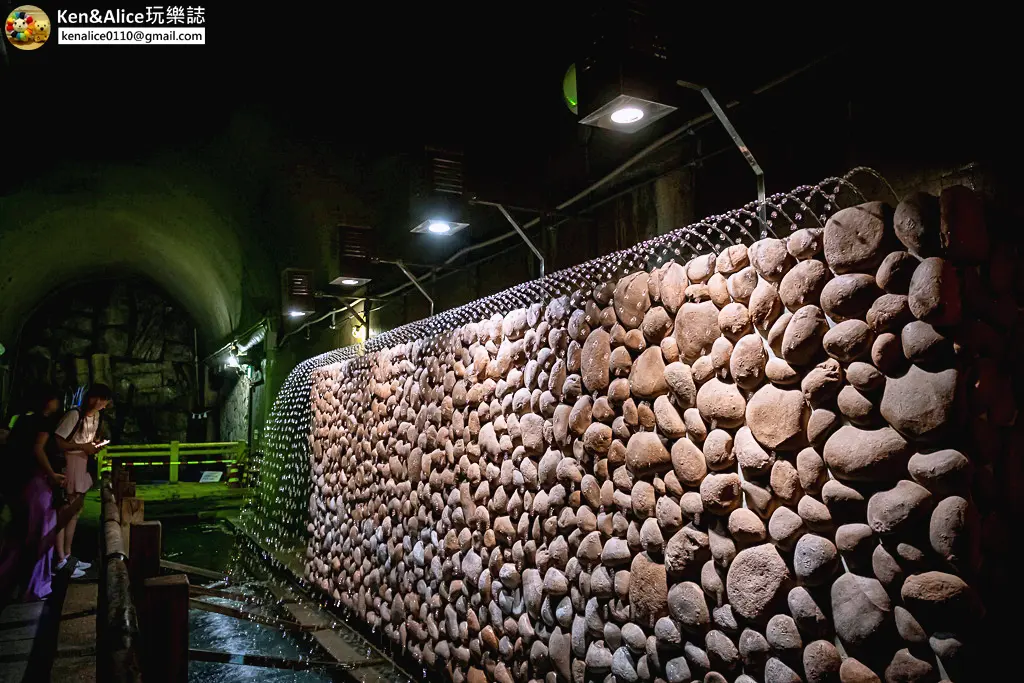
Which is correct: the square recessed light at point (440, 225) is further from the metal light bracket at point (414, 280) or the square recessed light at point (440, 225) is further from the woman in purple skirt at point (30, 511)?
the woman in purple skirt at point (30, 511)

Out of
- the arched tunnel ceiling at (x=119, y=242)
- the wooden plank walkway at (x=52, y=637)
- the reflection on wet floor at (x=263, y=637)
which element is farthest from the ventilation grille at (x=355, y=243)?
the arched tunnel ceiling at (x=119, y=242)

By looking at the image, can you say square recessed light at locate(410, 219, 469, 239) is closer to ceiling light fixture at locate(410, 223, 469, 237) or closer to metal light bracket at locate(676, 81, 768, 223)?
ceiling light fixture at locate(410, 223, 469, 237)

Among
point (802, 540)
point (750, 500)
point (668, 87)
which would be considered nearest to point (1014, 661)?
point (802, 540)

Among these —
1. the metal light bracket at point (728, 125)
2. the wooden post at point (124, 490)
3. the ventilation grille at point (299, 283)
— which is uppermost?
the ventilation grille at point (299, 283)

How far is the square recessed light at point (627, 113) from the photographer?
12.6 feet

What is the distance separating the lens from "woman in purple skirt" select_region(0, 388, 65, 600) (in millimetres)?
7172

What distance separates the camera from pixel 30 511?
7293 millimetres

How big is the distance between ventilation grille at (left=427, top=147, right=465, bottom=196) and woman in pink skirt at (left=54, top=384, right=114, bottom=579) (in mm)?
4694

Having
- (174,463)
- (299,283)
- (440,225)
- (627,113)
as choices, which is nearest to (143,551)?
(627,113)

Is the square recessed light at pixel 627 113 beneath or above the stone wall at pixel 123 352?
A: beneath

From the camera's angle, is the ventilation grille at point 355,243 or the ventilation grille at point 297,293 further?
the ventilation grille at point 297,293

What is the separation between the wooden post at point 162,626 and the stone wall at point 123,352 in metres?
25.9

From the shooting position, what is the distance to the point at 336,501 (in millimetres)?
9305

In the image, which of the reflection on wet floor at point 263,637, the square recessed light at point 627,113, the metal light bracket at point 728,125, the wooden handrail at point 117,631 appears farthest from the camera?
the reflection on wet floor at point 263,637
